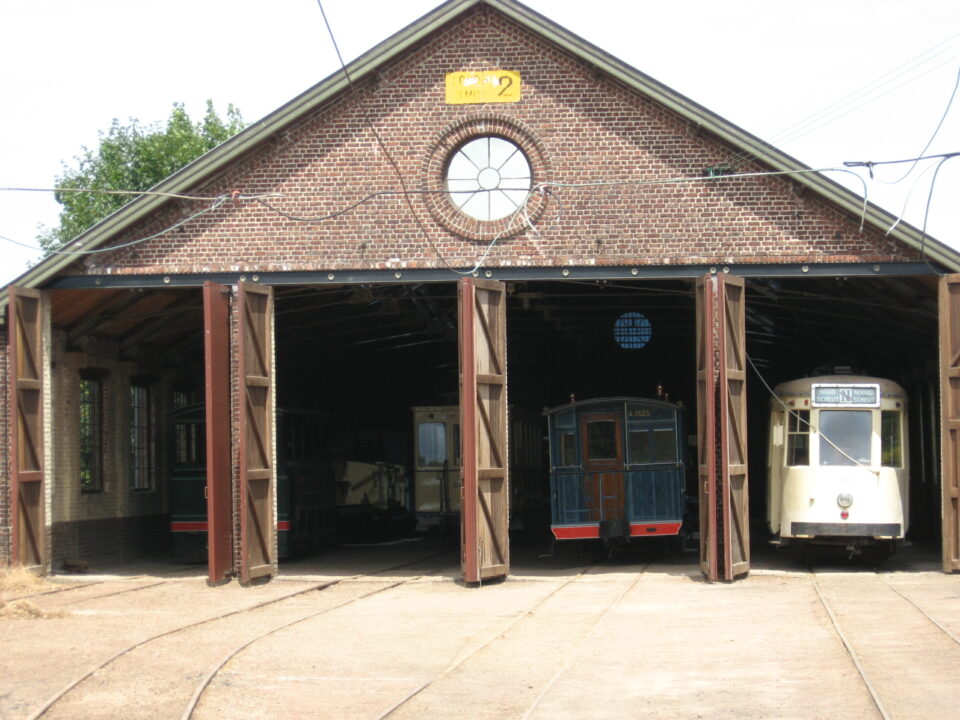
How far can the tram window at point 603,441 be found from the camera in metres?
23.6

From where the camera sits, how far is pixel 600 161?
20109 mm

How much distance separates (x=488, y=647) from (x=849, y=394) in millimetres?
9980

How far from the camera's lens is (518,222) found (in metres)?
20.0

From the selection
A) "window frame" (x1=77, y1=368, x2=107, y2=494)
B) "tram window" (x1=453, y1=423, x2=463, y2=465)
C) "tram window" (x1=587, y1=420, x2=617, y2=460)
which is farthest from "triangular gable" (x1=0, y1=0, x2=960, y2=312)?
"tram window" (x1=453, y1=423, x2=463, y2=465)

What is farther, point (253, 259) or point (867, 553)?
point (867, 553)

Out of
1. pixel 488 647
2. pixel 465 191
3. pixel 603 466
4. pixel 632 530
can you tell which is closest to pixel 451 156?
pixel 465 191

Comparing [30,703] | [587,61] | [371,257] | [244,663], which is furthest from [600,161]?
[30,703]

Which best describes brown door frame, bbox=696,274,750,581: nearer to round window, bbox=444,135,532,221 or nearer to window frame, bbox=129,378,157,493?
round window, bbox=444,135,532,221

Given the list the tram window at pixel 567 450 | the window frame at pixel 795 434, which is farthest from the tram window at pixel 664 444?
the window frame at pixel 795 434

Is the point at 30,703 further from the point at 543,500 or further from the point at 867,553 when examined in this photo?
the point at 543,500

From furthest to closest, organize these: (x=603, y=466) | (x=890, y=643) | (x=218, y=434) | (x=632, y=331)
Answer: (x=632, y=331), (x=603, y=466), (x=218, y=434), (x=890, y=643)

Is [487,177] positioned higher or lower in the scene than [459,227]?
higher

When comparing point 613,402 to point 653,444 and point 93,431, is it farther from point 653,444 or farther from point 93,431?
point 93,431

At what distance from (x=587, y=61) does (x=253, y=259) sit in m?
5.81
